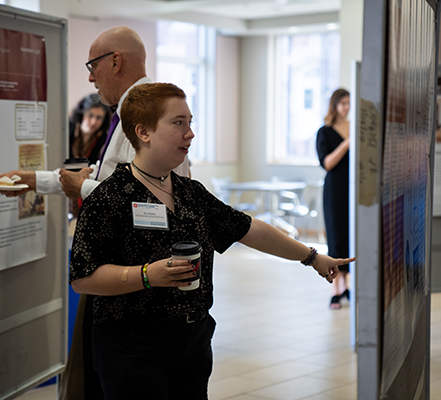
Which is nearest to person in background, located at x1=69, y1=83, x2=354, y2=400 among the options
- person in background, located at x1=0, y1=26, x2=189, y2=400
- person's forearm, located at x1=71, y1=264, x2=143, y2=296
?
person's forearm, located at x1=71, y1=264, x2=143, y2=296

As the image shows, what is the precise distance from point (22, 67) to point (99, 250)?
4.30 ft

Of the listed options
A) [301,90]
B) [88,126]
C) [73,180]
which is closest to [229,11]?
[301,90]

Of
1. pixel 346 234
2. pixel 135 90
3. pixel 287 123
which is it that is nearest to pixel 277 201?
pixel 287 123

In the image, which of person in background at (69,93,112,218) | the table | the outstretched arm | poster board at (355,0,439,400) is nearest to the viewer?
poster board at (355,0,439,400)

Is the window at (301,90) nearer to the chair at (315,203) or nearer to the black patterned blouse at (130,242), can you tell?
the chair at (315,203)

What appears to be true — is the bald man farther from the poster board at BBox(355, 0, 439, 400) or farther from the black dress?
the black dress

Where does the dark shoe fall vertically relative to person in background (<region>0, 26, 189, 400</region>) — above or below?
below

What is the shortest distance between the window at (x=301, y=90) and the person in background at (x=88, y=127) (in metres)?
6.89

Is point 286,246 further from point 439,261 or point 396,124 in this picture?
point 439,261

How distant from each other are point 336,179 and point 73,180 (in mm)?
3089

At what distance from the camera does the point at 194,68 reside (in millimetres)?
11438

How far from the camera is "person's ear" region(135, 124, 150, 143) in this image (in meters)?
1.79

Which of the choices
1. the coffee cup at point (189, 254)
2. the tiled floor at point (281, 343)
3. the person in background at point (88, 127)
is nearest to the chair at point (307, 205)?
the tiled floor at point (281, 343)

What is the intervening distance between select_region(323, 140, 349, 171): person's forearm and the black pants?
3.32m
